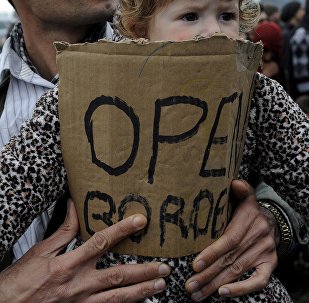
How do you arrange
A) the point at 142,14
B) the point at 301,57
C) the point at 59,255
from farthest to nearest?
the point at 301,57 → the point at 142,14 → the point at 59,255

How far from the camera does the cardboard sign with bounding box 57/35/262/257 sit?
1.65m

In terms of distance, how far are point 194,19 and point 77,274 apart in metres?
0.78

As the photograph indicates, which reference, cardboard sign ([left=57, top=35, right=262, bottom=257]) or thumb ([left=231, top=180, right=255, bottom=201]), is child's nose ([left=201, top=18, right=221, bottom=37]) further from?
thumb ([left=231, top=180, right=255, bottom=201])

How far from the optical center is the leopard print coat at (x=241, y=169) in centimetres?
177

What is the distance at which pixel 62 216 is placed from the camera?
213 centimetres

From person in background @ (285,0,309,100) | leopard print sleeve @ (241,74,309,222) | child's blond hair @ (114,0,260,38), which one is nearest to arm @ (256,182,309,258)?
leopard print sleeve @ (241,74,309,222)

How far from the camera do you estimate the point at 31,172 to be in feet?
5.82

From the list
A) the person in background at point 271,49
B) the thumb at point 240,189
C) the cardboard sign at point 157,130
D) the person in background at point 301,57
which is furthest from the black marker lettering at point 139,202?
the person in background at point 271,49

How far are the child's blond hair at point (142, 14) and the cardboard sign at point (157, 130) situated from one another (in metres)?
0.33

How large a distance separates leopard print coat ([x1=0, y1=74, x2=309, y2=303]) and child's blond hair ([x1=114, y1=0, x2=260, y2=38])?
0.35 m

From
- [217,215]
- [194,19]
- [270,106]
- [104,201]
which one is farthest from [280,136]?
[104,201]

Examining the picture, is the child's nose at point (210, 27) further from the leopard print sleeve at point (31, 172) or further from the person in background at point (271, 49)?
the person in background at point (271, 49)

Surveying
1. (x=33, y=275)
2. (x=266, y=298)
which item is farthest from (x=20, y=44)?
(x=266, y=298)

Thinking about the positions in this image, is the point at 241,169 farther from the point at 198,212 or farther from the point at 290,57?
the point at 290,57
